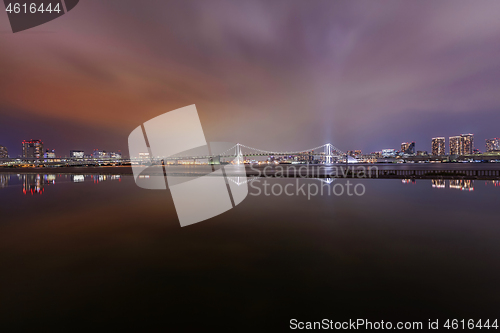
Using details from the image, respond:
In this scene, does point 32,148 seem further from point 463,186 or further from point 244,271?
point 463,186

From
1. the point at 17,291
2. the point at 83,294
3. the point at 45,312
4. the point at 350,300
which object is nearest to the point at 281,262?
the point at 350,300

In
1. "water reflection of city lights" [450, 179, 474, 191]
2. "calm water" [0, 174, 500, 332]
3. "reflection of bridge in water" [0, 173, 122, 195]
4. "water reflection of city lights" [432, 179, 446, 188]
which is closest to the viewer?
"calm water" [0, 174, 500, 332]

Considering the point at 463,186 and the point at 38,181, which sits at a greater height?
the point at 38,181

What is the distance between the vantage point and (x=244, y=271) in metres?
4.50

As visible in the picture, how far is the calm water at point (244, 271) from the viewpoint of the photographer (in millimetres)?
3297

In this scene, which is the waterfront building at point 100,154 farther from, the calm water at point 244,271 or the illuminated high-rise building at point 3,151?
the calm water at point 244,271

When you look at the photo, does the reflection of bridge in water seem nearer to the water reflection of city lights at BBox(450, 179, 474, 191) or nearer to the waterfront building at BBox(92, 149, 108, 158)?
the water reflection of city lights at BBox(450, 179, 474, 191)

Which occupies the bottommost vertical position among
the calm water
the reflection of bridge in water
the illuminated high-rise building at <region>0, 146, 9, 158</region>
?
the calm water

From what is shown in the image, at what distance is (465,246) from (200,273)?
22.2 feet

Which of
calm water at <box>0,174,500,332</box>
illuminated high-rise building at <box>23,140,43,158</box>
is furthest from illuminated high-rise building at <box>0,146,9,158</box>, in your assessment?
calm water at <box>0,174,500,332</box>

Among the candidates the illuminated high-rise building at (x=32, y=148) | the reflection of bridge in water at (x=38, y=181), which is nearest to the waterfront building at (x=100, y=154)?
the illuminated high-rise building at (x=32, y=148)

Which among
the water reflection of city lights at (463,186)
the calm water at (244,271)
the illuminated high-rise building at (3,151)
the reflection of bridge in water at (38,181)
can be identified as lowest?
the calm water at (244,271)

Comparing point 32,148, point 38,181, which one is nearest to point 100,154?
point 32,148

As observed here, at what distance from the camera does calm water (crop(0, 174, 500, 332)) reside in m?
3.30
